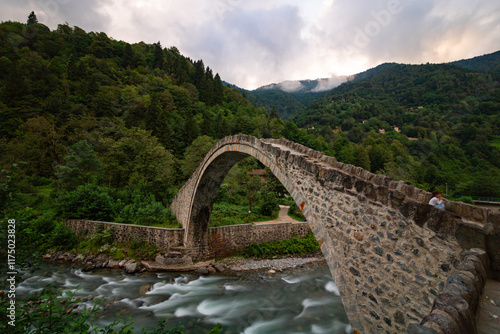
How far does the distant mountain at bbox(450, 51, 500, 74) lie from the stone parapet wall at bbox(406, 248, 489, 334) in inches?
5065

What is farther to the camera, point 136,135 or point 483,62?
point 483,62

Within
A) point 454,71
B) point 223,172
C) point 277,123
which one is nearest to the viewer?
point 223,172

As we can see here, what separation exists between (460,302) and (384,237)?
5.43 ft

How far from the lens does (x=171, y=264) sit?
12125 mm

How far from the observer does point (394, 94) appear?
87062 millimetres

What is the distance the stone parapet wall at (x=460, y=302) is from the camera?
1.21 m

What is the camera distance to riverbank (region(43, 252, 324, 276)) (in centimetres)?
1173

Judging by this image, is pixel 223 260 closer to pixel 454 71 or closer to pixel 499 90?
pixel 499 90

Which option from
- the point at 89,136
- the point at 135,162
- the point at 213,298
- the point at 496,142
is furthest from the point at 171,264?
the point at 496,142

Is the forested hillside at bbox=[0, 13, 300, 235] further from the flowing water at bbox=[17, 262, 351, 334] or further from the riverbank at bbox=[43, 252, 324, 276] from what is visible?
the flowing water at bbox=[17, 262, 351, 334]

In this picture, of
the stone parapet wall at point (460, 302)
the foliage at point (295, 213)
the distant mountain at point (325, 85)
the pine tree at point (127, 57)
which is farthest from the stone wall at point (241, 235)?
the distant mountain at point (325, 85)

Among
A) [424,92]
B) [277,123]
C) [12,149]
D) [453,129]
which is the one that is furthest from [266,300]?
[424,92]

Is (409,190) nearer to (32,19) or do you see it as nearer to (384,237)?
(384,237)

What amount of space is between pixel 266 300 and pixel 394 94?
335 feet
